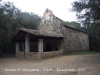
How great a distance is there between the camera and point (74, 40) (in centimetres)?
2172

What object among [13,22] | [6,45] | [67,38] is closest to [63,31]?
[67,38]

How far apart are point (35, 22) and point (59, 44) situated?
10.0 m

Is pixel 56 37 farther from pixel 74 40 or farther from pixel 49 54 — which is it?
pixel 74 40

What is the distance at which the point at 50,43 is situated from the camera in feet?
68.7

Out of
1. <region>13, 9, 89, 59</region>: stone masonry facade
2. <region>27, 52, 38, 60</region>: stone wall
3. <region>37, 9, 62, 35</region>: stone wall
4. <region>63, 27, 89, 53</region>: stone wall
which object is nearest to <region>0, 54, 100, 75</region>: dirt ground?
<region>27, 52, 38, 60</region>: stone wall

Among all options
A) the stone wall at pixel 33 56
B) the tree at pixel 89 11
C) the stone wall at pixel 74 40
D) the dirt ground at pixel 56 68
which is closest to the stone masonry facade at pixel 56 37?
the stone wall at pixel 74 40

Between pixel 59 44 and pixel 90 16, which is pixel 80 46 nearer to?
pixel 59 44

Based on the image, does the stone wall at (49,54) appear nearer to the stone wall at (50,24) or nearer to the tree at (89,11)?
the stone wall at (50,24)

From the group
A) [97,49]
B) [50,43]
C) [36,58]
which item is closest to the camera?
[36,58]

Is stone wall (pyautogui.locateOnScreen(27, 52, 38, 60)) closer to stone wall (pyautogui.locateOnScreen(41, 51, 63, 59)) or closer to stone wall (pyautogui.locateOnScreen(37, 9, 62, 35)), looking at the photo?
stone wall (pyautogui.locateOnScreen(41, 51, 63, 59))

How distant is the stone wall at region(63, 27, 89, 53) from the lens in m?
19.5

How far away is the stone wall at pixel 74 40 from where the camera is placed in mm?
19547

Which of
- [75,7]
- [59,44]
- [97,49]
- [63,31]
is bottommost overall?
[97,49]

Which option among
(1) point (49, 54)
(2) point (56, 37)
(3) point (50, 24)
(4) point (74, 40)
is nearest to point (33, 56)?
(1) point (49, 54)
